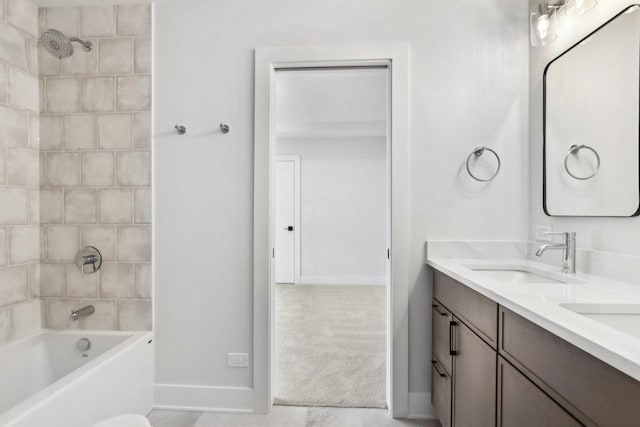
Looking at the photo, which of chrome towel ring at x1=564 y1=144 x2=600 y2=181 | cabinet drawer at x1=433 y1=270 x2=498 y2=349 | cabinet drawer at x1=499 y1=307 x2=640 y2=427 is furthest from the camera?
chrome towel ring at x1=564 y1=144 x2=600 y2=181

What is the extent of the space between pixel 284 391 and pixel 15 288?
5.73ft

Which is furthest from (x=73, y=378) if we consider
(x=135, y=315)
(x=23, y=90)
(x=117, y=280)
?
(x=23, y=90)

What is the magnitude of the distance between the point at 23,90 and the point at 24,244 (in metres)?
0.92

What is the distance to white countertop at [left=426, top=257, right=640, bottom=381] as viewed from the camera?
0.68 m

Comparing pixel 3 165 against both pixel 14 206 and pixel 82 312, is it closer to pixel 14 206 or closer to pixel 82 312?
pixel 14 206

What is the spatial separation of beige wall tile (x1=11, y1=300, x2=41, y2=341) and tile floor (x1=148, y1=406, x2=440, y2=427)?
91cm

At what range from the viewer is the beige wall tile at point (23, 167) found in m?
1.92

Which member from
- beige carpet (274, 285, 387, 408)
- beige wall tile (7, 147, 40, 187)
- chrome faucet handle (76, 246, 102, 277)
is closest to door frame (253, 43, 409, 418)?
beige carpet (274, 285, 387, 408)

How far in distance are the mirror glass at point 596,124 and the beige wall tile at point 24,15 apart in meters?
3.02

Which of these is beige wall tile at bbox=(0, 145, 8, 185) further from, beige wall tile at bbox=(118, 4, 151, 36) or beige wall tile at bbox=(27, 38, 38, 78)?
beige wall tile at bbox=(118, 4, 151, 36)

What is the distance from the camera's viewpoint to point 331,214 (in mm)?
5371

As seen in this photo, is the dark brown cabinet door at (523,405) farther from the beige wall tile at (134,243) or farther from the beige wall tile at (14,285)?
the beige wall tile at (14,285)

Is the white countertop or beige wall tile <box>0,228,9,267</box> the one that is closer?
the white countertop

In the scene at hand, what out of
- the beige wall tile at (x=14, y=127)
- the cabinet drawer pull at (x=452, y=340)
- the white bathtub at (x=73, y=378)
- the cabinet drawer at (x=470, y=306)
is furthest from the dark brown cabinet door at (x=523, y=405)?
the beige wall tile at (x=14, y=127)
